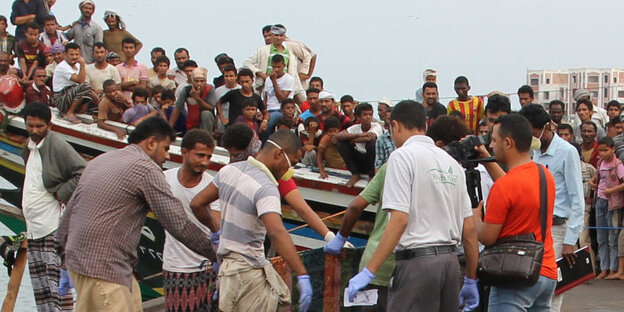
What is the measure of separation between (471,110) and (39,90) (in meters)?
5.68

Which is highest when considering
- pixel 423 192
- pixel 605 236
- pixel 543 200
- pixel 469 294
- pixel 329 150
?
pixel 423 192

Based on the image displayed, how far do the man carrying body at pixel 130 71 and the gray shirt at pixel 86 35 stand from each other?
0.78 metres

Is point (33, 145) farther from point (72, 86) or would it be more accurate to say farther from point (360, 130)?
point (72, 86)

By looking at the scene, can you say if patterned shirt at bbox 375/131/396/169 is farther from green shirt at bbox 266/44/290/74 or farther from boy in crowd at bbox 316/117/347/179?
green shirt at bbox 266/44/290/74

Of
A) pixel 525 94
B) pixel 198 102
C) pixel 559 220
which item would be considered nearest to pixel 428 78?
pixel 525 94

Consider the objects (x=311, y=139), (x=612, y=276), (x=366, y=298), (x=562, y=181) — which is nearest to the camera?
(x=366, y=298)

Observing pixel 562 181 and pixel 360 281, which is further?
pixel 562 181

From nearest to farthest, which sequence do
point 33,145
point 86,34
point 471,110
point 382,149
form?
1. point 33,145
2. point 382,149
3. point 471,110
4. point 86,34

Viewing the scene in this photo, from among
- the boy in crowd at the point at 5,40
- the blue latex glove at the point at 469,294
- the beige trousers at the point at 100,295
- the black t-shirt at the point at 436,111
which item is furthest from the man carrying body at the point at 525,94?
the boy in crowd at the point at 5,40

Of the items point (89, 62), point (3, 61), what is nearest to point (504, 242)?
point (3, 61)

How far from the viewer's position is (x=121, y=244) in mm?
5379

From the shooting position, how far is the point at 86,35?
46.7 ft

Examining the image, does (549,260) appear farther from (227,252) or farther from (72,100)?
(72,100)

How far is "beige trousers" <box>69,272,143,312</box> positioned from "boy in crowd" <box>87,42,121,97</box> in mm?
7625
